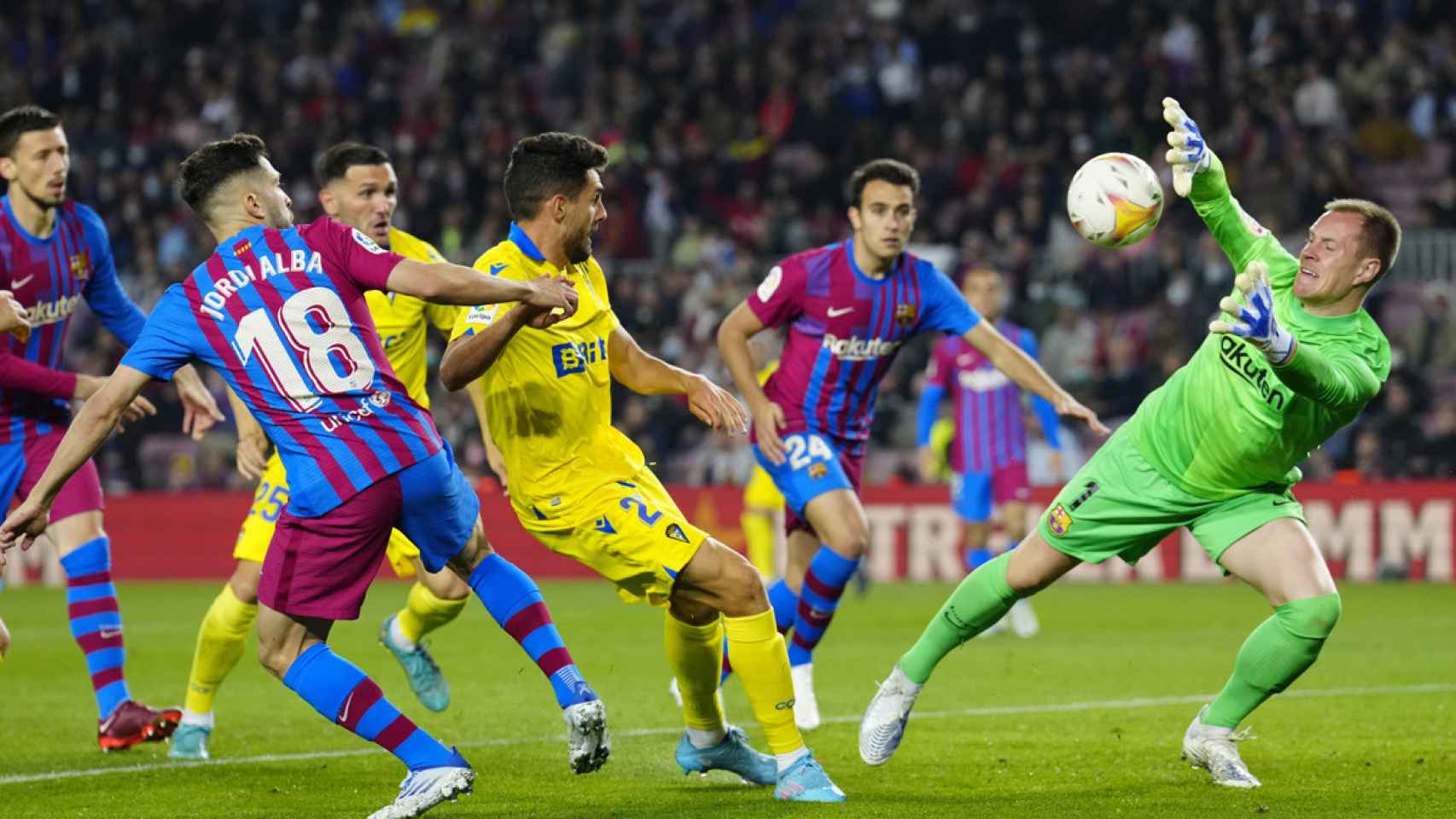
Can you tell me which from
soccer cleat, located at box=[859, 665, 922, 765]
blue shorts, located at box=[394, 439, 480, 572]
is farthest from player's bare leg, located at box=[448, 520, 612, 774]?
soccer cleat, located at box=[859, 665, 922, 765]

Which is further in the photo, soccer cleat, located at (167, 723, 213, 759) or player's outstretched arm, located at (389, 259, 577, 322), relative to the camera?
soccer cleat, located at (167, 723, 213, 759)

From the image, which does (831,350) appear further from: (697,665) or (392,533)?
(697,665)

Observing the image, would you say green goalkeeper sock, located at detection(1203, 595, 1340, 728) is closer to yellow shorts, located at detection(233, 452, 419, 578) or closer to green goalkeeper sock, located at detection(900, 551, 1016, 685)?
green goalkeeper sock, located at detection(900, 551, 1016, 685)

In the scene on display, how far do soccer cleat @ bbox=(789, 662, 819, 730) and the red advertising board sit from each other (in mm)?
7768

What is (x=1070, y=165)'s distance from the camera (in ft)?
69.8

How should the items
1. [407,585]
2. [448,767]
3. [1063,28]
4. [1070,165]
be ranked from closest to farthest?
[448,767]
[407,585]
[1070,165]
[1063,28]

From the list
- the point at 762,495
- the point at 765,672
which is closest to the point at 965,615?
the point at 765,672

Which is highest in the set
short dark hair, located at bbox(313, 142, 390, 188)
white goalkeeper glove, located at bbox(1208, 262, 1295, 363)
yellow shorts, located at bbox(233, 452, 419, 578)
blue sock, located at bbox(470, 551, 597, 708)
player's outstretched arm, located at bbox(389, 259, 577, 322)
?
short dark hair, located at bbox(313, 142, 390, 188)

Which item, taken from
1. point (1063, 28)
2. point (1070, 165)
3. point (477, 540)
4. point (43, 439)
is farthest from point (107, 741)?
point (1063, 28)

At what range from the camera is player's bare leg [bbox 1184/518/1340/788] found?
6.04m

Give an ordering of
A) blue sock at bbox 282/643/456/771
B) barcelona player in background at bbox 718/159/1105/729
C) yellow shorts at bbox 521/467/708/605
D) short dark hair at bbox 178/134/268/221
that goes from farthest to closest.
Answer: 1. barcelona player in background at bbox 718/159/1105/729
2. yellow shorts at bbox 521/467/708/605
3. short dark hair at bbox 178/134/268/221
4. blue sock at bbox 282/643/456/771

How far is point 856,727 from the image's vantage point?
808cm

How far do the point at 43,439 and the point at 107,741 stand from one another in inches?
52.6

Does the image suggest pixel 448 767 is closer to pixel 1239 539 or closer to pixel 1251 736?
pixel 1239 539
